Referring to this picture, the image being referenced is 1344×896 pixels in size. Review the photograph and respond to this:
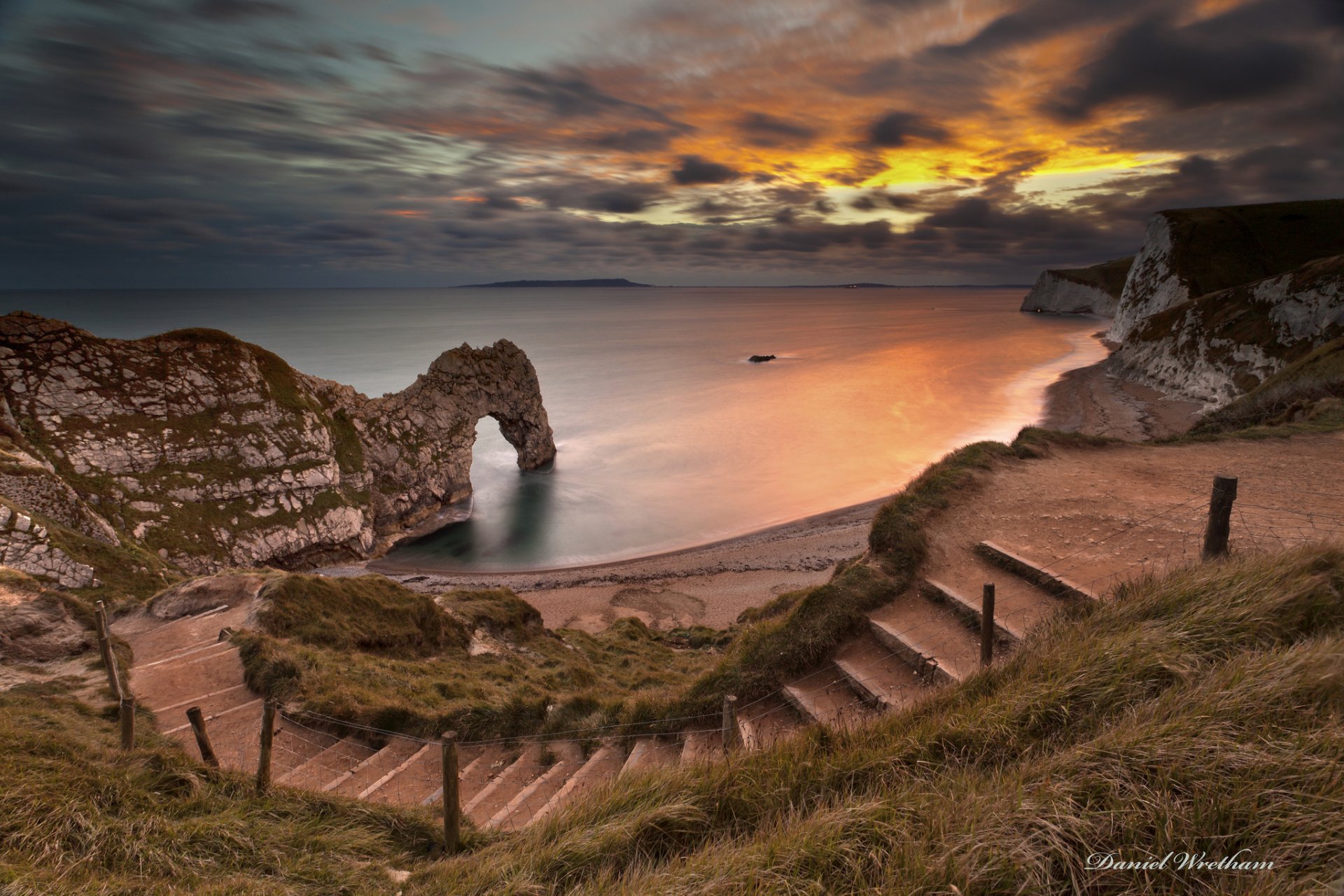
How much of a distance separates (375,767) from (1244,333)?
70.3 m

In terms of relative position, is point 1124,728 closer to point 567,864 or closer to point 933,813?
point 933,813

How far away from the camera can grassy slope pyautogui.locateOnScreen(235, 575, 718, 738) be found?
31.8 ft

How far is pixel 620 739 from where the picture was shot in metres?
8.84

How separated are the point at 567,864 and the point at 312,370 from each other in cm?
9621

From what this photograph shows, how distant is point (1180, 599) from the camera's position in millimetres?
5934

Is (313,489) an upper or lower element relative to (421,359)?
lower

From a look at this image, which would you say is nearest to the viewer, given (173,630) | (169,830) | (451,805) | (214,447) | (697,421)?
(169,830)

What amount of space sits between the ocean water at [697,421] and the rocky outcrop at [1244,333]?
480 inches

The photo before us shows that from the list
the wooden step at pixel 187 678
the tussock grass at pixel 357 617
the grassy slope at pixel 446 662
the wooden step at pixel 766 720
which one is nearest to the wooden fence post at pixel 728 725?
the wooden step at pixel 766 720

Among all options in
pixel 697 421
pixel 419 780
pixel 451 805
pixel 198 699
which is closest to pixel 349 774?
pixel 419 780

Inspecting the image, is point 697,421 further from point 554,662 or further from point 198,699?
point 198,699

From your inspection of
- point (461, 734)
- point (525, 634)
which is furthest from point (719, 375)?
point (461, 734)

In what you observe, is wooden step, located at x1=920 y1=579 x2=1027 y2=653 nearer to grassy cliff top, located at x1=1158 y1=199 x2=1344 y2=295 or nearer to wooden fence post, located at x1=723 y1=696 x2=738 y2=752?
wooden fence post, located at x1=723 y1=696 x2=738 y2=752

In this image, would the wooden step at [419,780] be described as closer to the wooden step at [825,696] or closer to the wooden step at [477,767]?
the wooden step at [477,767]
